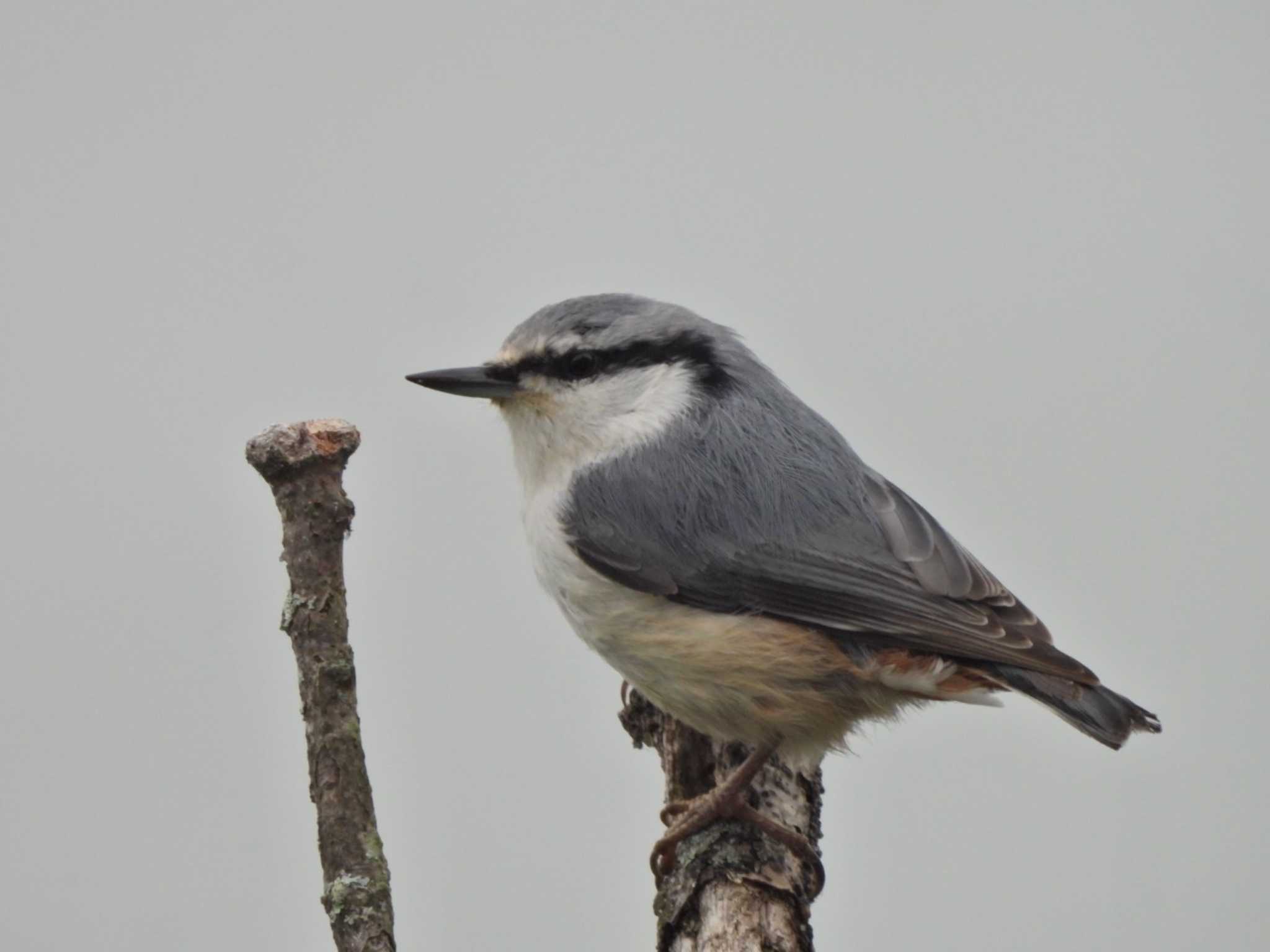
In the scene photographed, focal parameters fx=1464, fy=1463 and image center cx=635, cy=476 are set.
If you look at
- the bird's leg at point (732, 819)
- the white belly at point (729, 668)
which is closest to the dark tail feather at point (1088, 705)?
the white belly at point (729, 668)

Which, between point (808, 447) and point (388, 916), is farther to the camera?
point (808, 447)

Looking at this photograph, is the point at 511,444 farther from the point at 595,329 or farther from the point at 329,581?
the point at 329,581

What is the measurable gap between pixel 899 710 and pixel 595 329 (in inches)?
36.0

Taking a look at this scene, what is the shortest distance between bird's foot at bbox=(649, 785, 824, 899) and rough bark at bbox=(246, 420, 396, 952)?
81 cm

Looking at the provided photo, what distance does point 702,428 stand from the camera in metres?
2.78

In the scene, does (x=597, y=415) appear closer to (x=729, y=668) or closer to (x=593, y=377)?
(x=593, y=377)

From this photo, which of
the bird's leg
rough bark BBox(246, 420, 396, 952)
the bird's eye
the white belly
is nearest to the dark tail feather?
the white belly

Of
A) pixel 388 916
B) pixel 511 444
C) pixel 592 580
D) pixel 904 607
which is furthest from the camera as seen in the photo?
pixel 511 444

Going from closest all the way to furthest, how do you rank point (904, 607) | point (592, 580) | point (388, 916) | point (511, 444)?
point (388, 916), point (904, 607), point (592, 580), point (511, 444)

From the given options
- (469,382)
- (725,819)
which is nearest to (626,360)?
(469,382)

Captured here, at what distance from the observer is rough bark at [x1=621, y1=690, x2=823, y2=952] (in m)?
2.34

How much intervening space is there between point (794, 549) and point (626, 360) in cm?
53

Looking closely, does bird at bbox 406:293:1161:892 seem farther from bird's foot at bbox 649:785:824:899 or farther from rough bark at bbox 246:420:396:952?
rough bark at bbox 246:420:396:952

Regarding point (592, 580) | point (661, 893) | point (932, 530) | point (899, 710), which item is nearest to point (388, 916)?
point (661, 893)
